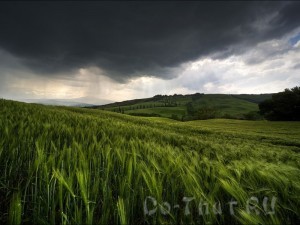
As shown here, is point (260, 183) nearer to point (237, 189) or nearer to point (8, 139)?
point (237, 189)

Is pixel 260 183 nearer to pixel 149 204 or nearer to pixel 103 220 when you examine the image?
pixel 149 204

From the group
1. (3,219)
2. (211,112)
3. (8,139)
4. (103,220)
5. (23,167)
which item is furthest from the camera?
(211,112)

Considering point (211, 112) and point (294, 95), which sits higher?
point (294, 95)

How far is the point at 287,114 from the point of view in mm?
61906

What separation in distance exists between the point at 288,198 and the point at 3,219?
1.97 metres

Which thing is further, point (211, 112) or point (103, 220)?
point (211, 112)

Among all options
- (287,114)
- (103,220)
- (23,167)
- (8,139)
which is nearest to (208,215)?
(103,220)

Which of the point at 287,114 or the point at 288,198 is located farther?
the point at 287,114

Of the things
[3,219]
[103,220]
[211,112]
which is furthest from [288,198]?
[211,112]

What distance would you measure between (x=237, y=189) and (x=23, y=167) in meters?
1.97

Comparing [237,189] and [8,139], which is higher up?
[8,139]

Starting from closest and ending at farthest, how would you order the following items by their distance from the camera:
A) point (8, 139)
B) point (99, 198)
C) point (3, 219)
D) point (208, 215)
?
point (208, 215), point (3, 219), point (99, 198), point (8, 139)

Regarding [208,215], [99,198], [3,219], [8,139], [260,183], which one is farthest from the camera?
[8,139]

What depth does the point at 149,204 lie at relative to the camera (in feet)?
4.24
